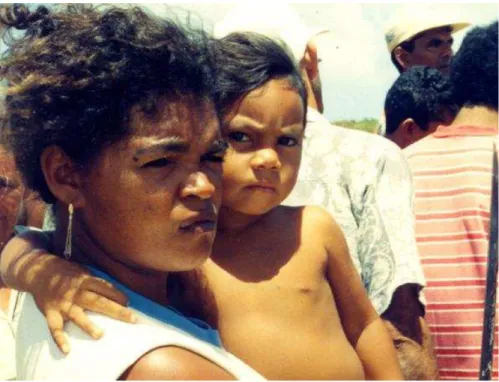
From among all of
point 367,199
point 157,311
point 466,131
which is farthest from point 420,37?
point 157,311

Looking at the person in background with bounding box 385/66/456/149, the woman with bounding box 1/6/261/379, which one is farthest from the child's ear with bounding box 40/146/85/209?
the person in background with bounding box 385/66/456/149

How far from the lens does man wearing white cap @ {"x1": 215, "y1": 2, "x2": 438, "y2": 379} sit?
203 cm

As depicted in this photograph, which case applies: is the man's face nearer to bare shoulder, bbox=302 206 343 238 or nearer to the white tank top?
bare shoulder, bbox=302 206 343 238

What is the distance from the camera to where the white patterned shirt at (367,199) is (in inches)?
79.9

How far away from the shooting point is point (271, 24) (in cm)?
213

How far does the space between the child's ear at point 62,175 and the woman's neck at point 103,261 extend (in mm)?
46

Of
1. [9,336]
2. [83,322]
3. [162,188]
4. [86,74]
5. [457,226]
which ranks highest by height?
[86,74]

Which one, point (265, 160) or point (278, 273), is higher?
point (265, 160)

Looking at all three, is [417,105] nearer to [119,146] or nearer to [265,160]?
[265,160]

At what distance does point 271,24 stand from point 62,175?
915mm

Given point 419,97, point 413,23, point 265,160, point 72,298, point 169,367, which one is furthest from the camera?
point 413,23

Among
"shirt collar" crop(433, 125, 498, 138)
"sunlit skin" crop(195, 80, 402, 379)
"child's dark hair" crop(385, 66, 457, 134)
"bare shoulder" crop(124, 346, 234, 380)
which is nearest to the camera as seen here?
"bare shoulder" crop(124, 346, 234, 380)

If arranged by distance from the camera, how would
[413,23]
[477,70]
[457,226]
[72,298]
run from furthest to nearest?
[413,23] < [477,70] < [457,226] < [72,298]

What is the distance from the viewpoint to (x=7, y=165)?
1519 mm
